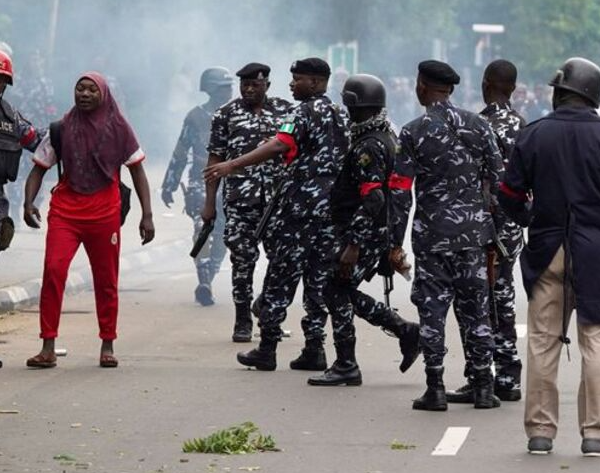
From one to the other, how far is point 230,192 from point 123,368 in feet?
5.42

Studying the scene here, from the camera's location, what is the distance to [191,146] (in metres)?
16.8

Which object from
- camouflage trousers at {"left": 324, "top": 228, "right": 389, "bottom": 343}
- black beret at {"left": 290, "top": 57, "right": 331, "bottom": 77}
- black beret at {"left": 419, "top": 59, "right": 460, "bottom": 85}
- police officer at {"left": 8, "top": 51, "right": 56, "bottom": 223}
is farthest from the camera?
police officer at {"left": 8, "top": 51, "right": 56, "bottom": 223}

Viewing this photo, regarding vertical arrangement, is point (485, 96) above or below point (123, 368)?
above

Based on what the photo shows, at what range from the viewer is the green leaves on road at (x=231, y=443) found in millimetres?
9141

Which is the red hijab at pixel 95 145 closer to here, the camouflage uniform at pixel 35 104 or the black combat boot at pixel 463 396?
the black combat boot at pixel 463 396

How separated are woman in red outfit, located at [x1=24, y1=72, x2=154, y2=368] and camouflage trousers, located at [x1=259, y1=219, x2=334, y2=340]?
85 centimetres

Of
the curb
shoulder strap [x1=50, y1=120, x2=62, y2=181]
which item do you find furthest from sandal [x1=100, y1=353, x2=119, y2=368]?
the curb

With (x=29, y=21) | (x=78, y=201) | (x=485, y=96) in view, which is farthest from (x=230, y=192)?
(x=29, y=21)

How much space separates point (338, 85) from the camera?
38.5 m

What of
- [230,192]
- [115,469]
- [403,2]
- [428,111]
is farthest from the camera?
[403,2]

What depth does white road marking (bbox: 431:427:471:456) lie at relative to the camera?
9.12 m

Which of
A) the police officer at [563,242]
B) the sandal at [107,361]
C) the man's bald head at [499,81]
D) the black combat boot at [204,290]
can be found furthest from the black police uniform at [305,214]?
the black combat boot at [204,290]

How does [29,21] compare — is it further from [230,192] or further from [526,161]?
[526,161]

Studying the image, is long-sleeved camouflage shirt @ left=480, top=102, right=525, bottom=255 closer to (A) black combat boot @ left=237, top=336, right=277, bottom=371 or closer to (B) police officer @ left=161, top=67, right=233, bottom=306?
(A) black combat boot @ left=237, top=336, right=277, bottom=371
